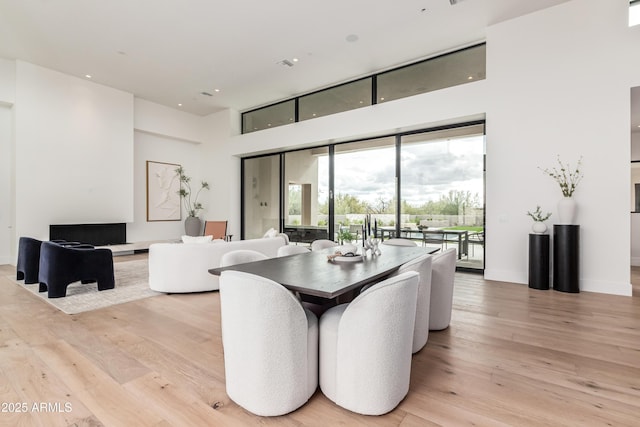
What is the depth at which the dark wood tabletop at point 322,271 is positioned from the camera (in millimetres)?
1787

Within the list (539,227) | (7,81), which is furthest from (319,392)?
(7,81)

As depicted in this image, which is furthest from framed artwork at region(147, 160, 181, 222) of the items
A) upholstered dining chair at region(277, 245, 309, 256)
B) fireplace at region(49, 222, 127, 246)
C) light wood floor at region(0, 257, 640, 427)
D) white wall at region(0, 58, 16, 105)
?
upholstered dining chair at region(277, 245, 309, 256)

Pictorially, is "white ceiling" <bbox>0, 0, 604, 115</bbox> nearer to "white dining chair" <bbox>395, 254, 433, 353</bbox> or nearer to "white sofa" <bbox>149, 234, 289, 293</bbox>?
"white sofa" <bbox>149, 234, 289, 293</bbox>

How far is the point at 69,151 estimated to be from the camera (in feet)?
22.2

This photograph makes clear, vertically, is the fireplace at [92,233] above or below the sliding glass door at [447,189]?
below

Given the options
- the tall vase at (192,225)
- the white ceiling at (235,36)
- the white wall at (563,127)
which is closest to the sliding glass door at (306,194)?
the white ceiling at (235,36)

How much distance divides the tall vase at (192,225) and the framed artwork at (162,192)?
0.37 m

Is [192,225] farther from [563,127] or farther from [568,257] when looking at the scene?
[563,127]

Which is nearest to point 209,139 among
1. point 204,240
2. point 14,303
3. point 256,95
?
point 256,95

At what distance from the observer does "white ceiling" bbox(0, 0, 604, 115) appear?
4457 millimetres

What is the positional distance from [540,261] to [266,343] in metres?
4.42

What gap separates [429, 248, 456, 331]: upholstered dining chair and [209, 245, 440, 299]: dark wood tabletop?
0.25 metres

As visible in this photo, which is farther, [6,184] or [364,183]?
[364,183]

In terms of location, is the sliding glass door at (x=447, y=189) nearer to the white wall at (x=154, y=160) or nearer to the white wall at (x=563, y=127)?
the white wall at (x=563, y=127)
